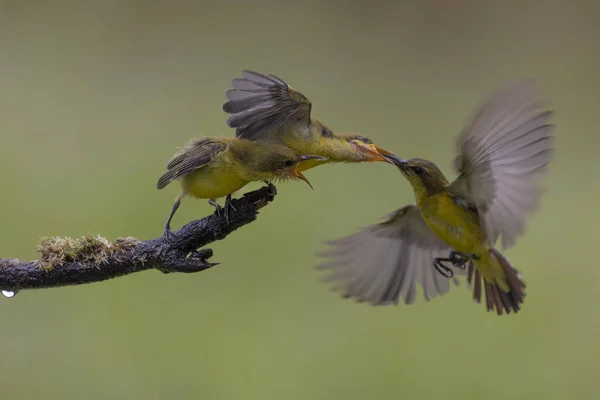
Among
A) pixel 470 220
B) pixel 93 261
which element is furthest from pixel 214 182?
pixel 470 220

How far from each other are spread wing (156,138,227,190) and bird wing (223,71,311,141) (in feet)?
0.37

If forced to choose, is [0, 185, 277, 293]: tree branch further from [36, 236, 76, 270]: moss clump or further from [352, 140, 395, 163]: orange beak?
[352, 140, 395, 163]: orange beak

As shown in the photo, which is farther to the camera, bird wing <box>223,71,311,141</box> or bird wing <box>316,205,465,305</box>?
bird wing <box>316,205,465,305</box>

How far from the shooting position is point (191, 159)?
10.6 ft

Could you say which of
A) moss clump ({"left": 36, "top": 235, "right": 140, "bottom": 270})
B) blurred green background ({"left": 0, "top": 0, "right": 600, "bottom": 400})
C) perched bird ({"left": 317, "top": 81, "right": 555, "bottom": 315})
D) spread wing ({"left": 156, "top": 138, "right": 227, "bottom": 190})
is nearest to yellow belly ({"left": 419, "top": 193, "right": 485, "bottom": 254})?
perched bird ({"left": 317, "top": 81, "right": 555, "bottom": 315})

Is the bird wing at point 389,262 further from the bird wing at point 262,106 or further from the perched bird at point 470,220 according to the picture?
the bird wing at point 262,106

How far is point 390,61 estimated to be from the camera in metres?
7.96

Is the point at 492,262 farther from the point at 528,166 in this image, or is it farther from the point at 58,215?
the point at 58,215

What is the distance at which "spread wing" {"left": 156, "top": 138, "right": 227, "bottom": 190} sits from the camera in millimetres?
3199

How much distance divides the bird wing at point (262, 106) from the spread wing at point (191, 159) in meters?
0.11

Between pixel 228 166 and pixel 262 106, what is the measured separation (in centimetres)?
27

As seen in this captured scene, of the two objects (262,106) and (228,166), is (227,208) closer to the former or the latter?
(228,166)

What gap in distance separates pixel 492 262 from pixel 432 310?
2945mm

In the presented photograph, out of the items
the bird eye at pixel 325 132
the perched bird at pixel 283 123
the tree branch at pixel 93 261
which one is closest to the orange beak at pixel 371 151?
the perched bird at pixel 283 123
